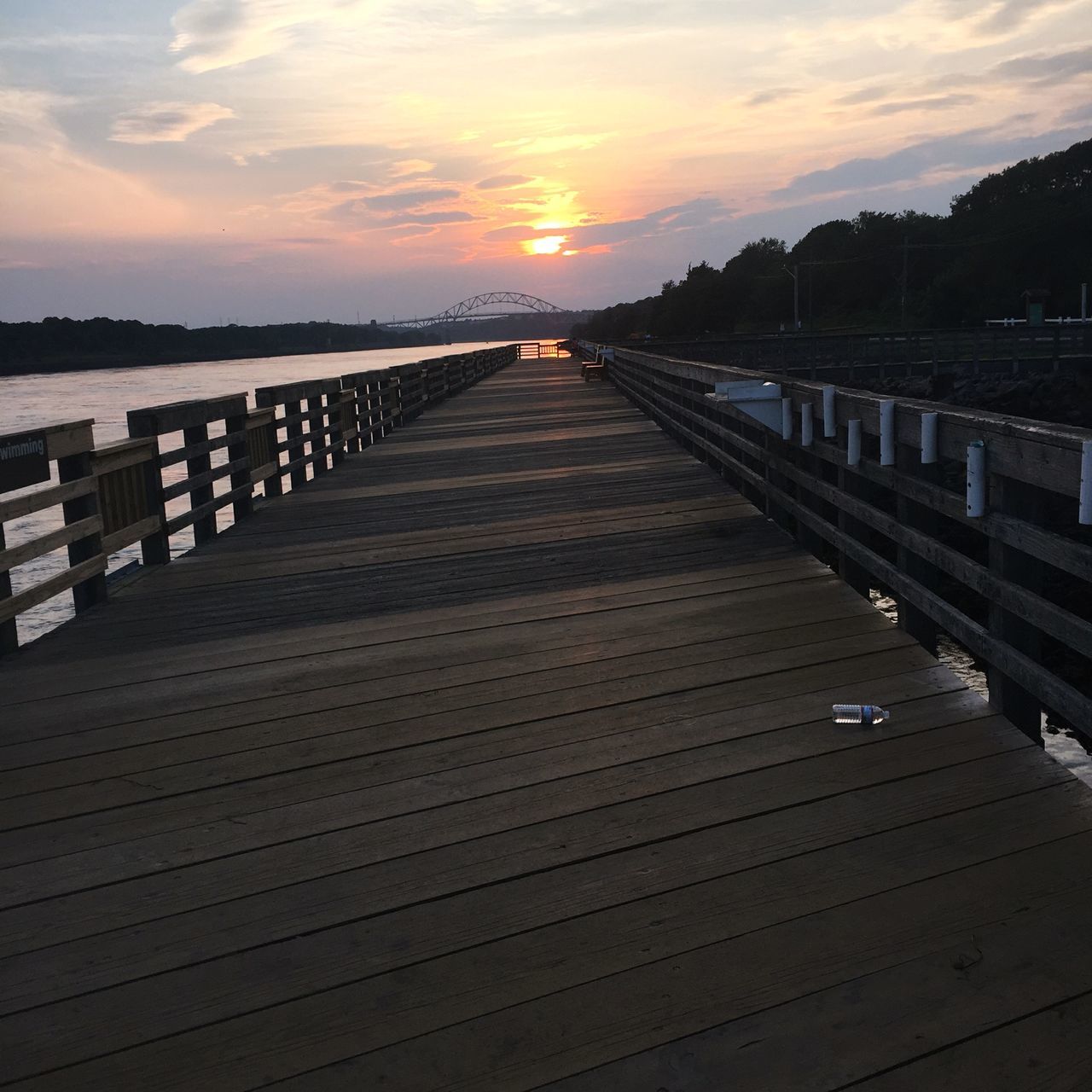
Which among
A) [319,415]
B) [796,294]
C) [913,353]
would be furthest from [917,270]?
[319,415]

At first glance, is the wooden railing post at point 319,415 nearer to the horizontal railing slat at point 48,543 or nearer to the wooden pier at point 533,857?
the horizontal railing slat at point 48,543

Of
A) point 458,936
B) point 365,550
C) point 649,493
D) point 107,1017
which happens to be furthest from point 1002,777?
point 649,493

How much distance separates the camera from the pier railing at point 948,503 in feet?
10.7

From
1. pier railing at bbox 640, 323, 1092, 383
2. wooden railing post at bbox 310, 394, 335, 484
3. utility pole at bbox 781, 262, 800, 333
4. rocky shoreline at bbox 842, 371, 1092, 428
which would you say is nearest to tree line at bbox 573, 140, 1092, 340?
utility pole at bbox 781, 262, 800, 333

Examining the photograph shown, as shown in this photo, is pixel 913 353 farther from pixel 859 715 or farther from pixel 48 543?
pixel 859 715

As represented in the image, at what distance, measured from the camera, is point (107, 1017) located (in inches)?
92.3

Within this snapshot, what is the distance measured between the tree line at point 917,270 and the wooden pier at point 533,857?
75.4 m

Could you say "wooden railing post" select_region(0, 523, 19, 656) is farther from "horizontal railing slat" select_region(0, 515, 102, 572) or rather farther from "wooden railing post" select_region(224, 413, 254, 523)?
"wooden railing post" select_region(224, 413, 254, 523)

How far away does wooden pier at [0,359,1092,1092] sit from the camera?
220 cm

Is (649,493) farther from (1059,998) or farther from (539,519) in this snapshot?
(1059,998)

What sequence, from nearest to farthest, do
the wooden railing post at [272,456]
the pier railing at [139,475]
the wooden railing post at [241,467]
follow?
the pier railing at [139,475], the wooden railing post at [241,467], the wooden railing post at [272,456]

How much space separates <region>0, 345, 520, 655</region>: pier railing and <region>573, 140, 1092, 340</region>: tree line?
69996 millimetres

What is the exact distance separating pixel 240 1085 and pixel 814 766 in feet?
6.63

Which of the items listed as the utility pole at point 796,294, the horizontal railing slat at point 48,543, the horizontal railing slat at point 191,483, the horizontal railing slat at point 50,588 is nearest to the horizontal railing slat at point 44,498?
the horizontal railing slat at point 48,543
